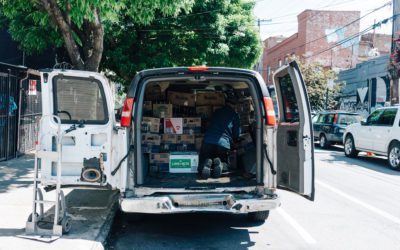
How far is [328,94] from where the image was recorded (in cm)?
2967

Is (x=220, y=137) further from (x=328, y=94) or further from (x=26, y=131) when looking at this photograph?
(x=328, y=94)

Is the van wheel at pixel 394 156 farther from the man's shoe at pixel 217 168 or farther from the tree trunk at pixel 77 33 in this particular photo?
the tree trunk at pixel 77 33

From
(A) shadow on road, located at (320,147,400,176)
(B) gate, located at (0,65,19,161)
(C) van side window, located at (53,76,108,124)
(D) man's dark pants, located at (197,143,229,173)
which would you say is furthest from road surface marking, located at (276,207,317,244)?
(B) gate, located at (0,65,19,161)

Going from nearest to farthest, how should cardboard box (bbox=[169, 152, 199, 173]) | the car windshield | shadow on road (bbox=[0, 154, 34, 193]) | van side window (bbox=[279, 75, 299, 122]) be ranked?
van side window (bbox=[279, 75, 299, 122])
cardboard box (bbox=[169, 152, 199, 173])
shadow on road (bbox=[0, 154, 34, 193])
the car windshield

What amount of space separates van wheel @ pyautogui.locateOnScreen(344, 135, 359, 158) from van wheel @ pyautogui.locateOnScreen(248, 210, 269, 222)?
9680 millimetres

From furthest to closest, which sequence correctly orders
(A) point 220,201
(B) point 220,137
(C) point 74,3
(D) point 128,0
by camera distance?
(D) point 128,0 → (C) point 74,3 → (B) point 220,137 → (A) point 220,201

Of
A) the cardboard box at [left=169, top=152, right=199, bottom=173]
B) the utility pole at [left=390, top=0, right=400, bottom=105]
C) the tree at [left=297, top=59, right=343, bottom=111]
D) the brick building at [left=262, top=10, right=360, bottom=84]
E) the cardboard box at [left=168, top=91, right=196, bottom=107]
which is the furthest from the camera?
the brick building at [left=262, top=10, right=360, bottom=84]

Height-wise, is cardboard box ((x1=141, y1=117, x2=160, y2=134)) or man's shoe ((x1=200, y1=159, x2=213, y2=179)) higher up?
cardboard box ((x1=141, y1=117, x2=160, y2=134))

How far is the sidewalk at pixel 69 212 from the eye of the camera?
515cm

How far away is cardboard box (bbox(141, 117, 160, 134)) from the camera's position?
7.18m

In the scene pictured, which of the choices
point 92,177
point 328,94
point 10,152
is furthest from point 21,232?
point 328,94

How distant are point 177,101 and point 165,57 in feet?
23.9

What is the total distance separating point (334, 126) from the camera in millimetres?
18281

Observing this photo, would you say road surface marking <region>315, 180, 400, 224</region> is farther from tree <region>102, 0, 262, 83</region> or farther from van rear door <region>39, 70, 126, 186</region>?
tree <region>102, 0, 262, 83</region>
